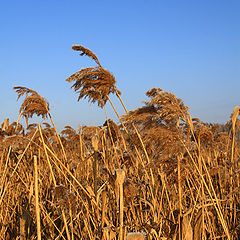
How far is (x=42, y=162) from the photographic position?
4766mm

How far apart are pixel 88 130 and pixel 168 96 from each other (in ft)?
6.52

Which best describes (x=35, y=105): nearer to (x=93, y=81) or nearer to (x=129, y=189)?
(x=93, y=81)

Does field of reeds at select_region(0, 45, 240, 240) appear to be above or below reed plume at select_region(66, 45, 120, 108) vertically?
below

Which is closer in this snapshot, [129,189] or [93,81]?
[129,189]

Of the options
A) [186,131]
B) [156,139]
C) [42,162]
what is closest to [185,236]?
[156,139]

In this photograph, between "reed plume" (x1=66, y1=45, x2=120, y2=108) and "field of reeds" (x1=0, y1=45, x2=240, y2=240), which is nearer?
"field of reeds" (x1=0, y1=45, x2=240, y2=240)

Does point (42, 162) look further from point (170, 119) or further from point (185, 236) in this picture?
point (185, 236)

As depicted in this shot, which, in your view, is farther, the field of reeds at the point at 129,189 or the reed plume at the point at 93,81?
the reed plume at the point at 93,81

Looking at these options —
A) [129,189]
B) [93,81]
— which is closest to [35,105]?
[93,81]

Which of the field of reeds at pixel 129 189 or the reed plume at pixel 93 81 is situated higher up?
the reed plume at pixel 93 81

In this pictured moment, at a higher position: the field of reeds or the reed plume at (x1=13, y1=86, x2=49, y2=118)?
the reed plume at (x1=13, y1=86, x2=49, y2=118)

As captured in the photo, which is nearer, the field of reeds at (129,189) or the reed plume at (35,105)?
the field of reeds at (129,189)

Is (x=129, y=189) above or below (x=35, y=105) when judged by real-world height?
below

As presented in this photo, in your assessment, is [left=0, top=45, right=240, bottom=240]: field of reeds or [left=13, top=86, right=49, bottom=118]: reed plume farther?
[left=13, top=86, right=49, bottom=118]: reed plume
